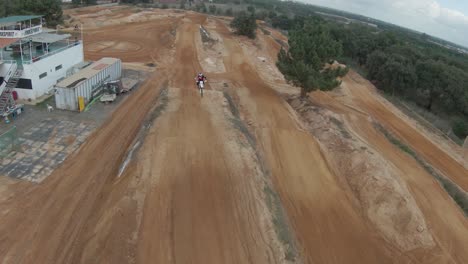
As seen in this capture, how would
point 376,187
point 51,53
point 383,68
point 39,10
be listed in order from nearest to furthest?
point 376,187
point 51,53
point 383,68
point 39,10

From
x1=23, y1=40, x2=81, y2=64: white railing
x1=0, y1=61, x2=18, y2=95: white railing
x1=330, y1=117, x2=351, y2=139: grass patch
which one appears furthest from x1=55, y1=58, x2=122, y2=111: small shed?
x1=330, y1=117, x2=351, y2=139: grass patch

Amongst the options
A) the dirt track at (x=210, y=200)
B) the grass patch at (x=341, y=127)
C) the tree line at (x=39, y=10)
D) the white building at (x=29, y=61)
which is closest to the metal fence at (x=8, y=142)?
the dirt track at (x=210, y=200)

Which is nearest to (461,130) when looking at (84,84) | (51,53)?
(84,84)

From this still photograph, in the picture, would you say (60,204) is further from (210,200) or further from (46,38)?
(46,38)

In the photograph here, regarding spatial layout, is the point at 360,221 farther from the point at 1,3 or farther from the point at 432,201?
the point at 1,3

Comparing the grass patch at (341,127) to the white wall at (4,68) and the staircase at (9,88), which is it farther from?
the white wall at (4,68)

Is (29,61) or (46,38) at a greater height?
(46,38)

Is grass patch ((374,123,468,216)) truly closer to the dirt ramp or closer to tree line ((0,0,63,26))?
the dirt ramp
